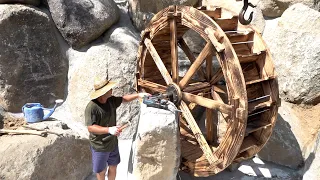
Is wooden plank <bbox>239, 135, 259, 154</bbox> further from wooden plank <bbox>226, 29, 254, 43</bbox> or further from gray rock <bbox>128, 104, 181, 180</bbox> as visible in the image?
wooden plank <bbox>226, 29, 254, 43</bbox>

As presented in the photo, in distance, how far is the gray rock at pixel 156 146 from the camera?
12.9 feet

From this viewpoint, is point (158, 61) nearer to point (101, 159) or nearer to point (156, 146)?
point (156, 146)

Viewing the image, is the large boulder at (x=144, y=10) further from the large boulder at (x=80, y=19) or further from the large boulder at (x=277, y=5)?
A: the large boulder at (x=277, y=5)

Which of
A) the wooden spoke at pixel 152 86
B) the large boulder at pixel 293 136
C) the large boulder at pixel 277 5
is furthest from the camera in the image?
the large boulder at pixel 277 5

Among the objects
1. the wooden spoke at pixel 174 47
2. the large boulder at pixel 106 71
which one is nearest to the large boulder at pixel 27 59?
the large boulder at pixel 106 71

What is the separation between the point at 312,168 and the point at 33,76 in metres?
4.69

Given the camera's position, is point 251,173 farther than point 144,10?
No

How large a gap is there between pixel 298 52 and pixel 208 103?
5.91ft

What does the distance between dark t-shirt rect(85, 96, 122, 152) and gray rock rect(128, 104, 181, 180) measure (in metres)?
0.32

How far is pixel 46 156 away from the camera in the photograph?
4242mm

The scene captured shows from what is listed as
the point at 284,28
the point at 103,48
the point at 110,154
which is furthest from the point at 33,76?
the point at 284,28

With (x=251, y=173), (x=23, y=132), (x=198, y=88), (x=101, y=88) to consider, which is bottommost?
(x=251, y=173)

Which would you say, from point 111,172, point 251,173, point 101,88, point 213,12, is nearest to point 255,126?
point 251,173

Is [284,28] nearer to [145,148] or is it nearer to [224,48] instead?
[224,48]
